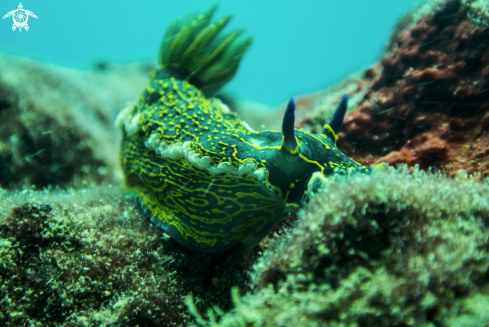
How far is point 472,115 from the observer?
9.07 ft

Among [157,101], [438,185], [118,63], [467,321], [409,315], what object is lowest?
[467,321]

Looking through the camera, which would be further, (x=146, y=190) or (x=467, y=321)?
(x=146, y=190)

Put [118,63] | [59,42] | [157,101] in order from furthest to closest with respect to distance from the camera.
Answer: [59,42] < [118,63] < [157,101]

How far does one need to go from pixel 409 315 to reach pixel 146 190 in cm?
269

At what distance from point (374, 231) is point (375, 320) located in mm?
416

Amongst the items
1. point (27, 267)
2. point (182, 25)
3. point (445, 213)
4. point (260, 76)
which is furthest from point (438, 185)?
point (260, 76)

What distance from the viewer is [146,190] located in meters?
3.16

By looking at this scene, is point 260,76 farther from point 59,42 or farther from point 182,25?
point 182,25

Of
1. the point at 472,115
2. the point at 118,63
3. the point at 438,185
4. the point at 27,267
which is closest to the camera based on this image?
the point at 438,185

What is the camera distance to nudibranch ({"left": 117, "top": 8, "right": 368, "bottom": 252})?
90.2 inches

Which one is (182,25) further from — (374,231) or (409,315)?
(409,315)

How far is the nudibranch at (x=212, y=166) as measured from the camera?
7.52 feet

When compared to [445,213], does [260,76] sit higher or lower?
higher

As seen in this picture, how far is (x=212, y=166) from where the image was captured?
2.45 metres
